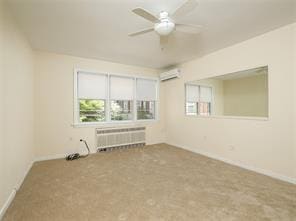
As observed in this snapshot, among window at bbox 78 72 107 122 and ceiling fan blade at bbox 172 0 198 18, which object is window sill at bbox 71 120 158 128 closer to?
window at bbox 78 72 107 122

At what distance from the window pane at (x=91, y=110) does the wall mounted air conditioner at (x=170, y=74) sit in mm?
2157

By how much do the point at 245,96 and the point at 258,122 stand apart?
187cm

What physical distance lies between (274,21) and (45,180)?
463 centimetres

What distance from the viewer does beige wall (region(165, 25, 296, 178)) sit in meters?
2.53

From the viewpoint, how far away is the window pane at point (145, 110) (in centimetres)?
507

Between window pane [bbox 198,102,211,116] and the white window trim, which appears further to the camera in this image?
window pane [bbox 198,102,211,116]

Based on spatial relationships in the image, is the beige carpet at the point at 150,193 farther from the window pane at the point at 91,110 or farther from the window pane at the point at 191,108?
the window pane at the point at 191,108

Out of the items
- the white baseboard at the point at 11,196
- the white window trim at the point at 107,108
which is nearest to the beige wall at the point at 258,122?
the white window trim at the point at 107,108

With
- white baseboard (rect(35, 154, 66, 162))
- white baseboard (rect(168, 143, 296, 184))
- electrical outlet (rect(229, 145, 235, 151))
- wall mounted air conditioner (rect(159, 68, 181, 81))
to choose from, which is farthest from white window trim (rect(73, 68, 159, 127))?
electrical outlet (rect(229, 145, 235, 151))

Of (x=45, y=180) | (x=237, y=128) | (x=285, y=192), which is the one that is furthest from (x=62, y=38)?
(x=285, y=192)

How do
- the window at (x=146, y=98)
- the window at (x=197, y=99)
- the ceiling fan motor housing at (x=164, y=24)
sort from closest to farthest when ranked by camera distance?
the ceiling fan motor housing at (x=164, y=24) → the window at (x=197, y=99) → the window at (x=146, y=98)

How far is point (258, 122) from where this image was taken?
115 inches

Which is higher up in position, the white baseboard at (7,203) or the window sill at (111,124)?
the window sill at (111,124)

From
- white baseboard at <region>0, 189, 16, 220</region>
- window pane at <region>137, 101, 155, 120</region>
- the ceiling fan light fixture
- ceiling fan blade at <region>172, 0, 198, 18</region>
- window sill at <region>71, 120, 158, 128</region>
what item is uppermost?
ceiling fan blade at <region>172, 0, 198, 18</region>
